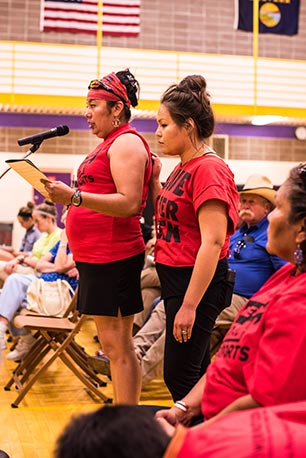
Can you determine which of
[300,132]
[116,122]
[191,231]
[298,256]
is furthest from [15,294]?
[300,132]

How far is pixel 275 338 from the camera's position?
140 cm

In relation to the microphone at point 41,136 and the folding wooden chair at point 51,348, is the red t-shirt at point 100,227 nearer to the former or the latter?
the microphone at point 41,136

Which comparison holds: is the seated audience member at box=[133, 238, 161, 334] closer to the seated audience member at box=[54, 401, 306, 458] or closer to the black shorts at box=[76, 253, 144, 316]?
the black shorts at box=[76, 253, 144, 316]

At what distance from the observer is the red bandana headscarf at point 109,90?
111 inches

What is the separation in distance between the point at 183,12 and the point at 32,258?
23.2 ft

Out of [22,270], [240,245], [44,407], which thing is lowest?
[44,407]

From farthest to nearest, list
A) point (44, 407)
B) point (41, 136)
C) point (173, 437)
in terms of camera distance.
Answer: point (44, 407), point (41, 136), point (173, 437)

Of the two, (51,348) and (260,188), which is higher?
(260,188)

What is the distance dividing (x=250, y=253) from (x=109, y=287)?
170cm

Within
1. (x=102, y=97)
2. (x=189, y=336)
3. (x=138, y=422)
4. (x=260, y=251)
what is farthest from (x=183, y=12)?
(x=138, y=422)

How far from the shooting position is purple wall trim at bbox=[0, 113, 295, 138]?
34.6 feet

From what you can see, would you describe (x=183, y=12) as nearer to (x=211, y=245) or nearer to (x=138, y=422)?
(x=211, y=245)

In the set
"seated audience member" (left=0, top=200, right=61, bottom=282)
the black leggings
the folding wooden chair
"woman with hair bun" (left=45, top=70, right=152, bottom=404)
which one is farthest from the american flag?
the black leggings

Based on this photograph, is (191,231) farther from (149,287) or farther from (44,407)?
(149,287)
